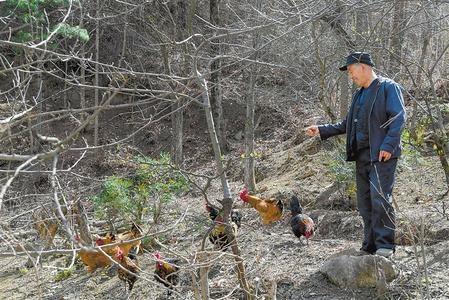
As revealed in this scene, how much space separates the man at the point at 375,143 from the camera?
518 centimetres

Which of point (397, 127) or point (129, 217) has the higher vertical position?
point (397, 127)

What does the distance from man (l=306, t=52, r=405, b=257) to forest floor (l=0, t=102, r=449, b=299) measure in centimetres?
26

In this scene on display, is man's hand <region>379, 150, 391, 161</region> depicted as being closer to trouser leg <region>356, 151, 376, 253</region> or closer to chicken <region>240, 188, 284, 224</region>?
trouser leg <region>356, 151, 376, 253</region>

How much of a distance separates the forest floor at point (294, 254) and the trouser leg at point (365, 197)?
30cm

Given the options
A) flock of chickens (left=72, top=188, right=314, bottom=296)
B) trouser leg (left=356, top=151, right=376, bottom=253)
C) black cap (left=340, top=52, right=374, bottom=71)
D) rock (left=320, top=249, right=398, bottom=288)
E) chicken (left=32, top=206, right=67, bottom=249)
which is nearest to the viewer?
chicken (left=32, top=206, right=67, bottom=249)

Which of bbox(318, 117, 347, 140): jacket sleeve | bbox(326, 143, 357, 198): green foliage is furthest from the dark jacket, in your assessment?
bbox(326, 143, 357, 198): green foliage

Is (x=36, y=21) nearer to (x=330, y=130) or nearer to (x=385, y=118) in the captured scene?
(x=330, y=130)

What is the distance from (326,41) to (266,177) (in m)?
4.38

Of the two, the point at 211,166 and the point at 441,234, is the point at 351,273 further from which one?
the point at 211,166

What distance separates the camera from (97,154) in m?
19.3

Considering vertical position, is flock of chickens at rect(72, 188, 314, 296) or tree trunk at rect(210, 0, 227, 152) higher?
tree trunk at rect(210, 0, 227, 152)

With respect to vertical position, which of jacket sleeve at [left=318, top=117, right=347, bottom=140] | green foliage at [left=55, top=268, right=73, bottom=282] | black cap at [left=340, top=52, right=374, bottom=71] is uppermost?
black cap at [left=340, top=52, right=374, bottom=71]

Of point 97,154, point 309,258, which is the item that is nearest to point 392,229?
point 309,258

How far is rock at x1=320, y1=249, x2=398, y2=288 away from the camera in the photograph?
502 cm
